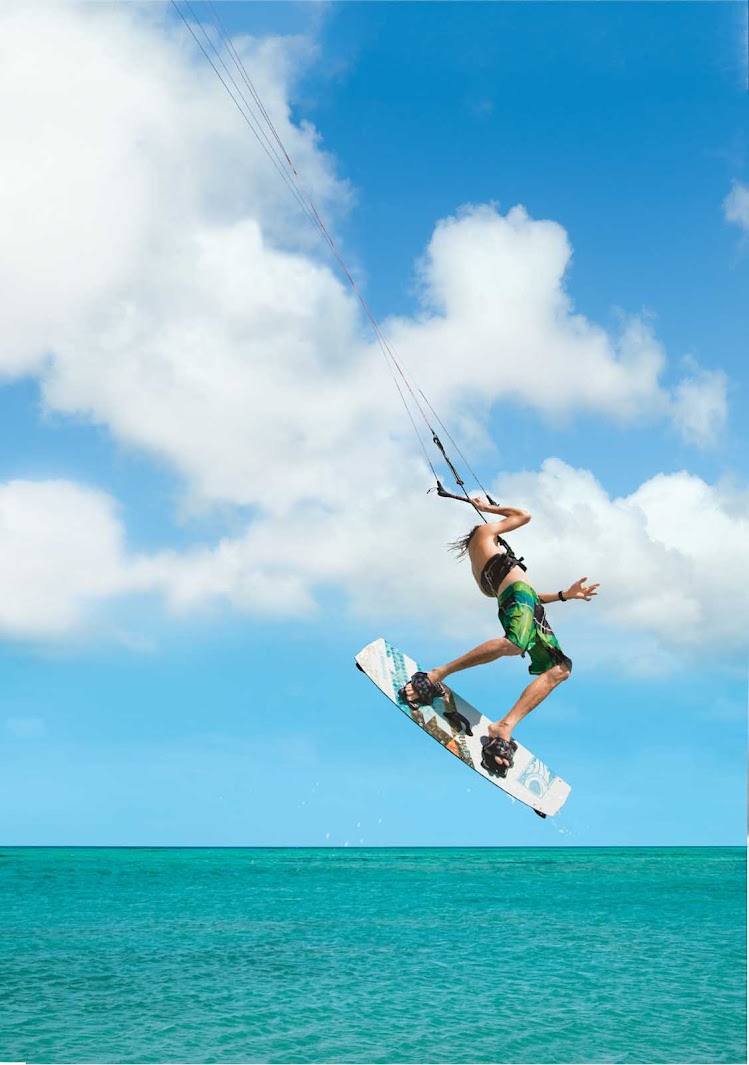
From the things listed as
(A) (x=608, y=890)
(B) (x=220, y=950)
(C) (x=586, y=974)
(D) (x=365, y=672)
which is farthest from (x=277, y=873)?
(D) (x=365, y=672)

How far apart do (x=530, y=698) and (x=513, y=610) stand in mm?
769

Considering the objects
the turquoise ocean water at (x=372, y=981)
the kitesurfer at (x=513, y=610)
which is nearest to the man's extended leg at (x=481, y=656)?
the kitesurfer at (x=513, y=610)

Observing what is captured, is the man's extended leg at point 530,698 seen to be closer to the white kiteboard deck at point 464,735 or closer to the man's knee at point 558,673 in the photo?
the man's knee at point 558,673

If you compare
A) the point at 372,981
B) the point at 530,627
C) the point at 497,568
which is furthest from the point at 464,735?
the point at 372,981

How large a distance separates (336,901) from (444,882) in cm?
1565

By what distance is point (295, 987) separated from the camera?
18.2m

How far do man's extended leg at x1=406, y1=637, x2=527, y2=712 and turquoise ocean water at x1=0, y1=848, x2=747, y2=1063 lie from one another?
819cm

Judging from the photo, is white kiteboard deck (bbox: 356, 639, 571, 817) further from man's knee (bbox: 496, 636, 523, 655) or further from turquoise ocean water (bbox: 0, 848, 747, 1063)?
turquoise ocean water (bbox: 0, 848, 747, 1063)

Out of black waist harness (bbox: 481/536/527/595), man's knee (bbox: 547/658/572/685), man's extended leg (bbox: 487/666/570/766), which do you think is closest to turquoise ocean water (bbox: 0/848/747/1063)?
man's extended leg (bbox: 487/666/570/766)

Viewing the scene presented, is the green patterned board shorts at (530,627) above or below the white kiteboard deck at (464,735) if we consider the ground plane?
above

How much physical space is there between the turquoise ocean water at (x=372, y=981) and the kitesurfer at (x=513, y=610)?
334 inches

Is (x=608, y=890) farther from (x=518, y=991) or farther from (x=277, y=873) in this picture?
(x=518, y=991)

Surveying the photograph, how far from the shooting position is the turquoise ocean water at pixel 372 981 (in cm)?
1399

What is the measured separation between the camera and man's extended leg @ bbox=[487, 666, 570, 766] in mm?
7098
